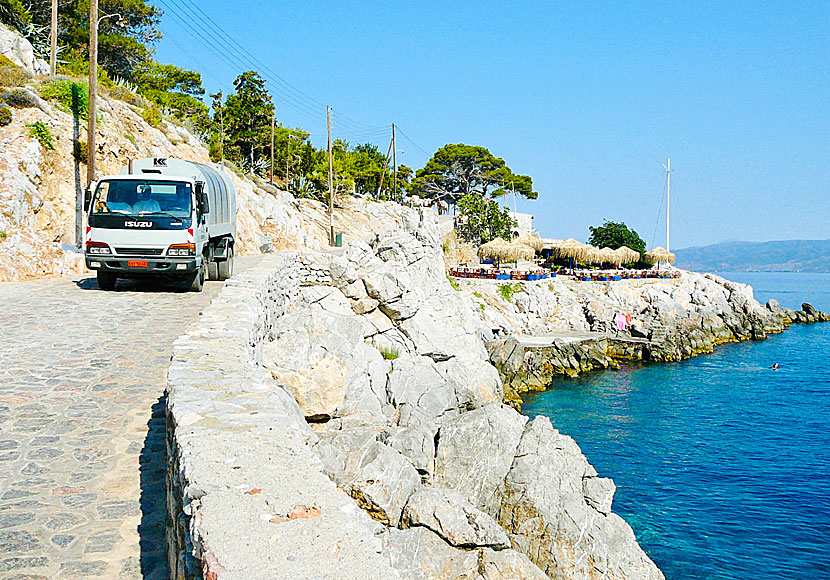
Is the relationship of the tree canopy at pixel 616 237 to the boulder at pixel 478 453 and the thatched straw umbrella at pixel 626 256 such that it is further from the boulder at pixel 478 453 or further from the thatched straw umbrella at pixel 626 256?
the boulder at pixel 478 453

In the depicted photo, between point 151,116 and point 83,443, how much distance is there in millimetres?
26641

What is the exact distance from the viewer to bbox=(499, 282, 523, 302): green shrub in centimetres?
4162

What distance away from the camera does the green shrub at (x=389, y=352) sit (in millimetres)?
19703

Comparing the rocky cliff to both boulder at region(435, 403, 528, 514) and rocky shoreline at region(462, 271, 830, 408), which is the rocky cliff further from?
rocky shoreline at region(462, 271, 830, 408)

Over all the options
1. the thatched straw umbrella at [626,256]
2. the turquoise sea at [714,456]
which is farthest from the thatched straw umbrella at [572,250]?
the turquoise sea at [714,456]

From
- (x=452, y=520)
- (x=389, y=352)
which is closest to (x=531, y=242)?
(x=389, y=352)

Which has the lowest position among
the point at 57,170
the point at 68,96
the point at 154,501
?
the point at 154,501

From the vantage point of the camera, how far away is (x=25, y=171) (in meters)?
19.4

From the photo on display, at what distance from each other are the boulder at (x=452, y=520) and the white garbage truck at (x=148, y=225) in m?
8.34

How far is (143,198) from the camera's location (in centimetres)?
1455

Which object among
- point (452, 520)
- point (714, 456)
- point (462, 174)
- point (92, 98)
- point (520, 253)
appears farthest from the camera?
point (462, 174)

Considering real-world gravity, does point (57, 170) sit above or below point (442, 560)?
above

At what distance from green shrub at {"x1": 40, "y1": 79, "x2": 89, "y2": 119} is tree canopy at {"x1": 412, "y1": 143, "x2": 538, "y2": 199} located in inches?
2258

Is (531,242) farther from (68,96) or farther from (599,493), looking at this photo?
(599,493)
